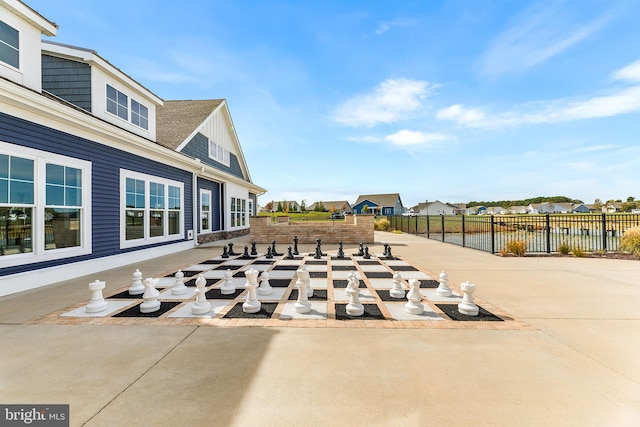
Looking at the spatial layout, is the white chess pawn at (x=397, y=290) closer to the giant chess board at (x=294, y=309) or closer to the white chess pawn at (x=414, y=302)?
the giant chess board at (x=294, y=309)

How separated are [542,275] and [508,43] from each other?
8.55 m

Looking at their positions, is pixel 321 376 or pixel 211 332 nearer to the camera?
pixel 321 376

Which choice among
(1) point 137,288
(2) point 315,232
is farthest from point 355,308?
(2) point 315,232

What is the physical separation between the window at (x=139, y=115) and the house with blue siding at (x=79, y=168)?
1.5 inches

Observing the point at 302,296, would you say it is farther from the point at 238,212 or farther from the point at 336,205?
the point at 336,205

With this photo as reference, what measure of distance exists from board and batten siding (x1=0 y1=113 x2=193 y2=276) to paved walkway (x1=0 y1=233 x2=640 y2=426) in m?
3.55

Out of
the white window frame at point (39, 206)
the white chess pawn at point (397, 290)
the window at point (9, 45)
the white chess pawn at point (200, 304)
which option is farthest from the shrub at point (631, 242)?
the window at point (9, 45)

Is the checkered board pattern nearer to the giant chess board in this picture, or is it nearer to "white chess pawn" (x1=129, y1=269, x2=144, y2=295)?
the giant chess board

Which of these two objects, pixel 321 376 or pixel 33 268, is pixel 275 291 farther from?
pixel 33 268

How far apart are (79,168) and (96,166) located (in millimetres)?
567

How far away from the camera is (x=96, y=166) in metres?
7.55

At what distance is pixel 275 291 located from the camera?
210 inches

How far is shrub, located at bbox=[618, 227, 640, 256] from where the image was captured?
9195 millimetres

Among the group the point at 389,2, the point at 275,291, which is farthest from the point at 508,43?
the point at 275,291
